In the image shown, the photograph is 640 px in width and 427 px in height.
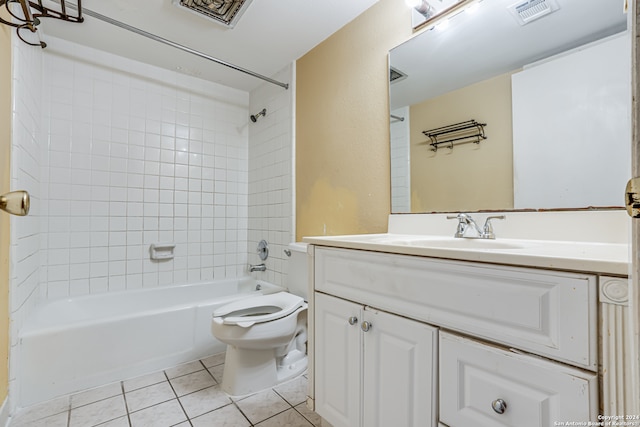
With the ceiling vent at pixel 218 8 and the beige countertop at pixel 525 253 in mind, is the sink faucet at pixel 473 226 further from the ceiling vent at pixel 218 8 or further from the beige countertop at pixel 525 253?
the ceiling vent at pixel 218 8

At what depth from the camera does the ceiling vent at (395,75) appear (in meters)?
1.54

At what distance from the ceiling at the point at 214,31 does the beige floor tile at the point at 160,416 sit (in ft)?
6.78

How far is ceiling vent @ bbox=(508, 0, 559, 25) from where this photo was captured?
1075mm

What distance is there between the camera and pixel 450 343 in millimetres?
749

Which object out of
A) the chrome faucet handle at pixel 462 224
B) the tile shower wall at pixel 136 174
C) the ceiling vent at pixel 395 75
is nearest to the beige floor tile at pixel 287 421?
the chrome faucet handle at pixel 462 224

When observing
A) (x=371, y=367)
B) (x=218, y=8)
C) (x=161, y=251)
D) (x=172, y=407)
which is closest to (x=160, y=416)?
(x=172, y=407)

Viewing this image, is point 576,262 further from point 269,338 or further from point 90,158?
point 90,158

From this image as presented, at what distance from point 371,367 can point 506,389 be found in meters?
0.39

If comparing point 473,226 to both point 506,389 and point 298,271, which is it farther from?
point 298,271

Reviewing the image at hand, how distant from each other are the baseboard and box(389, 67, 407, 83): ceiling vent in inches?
89.5

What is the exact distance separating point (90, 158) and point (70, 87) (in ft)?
1.59

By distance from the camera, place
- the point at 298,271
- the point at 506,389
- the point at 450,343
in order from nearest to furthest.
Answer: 1. the point at 506,389
2. the point at 450,343
3. the point at 298,271

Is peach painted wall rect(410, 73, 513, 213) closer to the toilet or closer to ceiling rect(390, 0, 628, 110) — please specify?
ceiling rect(390, 0, 628, 110)

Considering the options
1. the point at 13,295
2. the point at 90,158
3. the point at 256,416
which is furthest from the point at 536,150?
the point at 90,158
